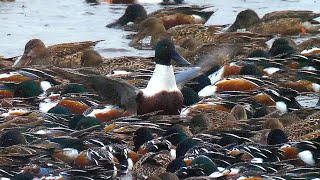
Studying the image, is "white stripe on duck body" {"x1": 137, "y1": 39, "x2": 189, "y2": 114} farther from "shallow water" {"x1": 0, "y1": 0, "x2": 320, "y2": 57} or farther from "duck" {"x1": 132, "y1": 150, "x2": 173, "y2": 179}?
"shallow water" {"x1": 0, "y1": 0, "x2": 320, "y2": 57}

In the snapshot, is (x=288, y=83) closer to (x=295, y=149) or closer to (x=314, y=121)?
(x=314, y=121)

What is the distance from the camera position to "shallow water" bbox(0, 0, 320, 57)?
65.2 ft

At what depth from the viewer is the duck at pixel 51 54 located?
17812mm

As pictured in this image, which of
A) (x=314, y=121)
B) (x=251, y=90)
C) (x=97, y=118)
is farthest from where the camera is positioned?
(x=251, y=90)

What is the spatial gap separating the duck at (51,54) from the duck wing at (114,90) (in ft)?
9.13

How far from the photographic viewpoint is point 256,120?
1364 cm

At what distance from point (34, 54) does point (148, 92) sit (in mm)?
3581

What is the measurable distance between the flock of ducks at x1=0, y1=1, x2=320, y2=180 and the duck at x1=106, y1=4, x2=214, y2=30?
784 millimetres

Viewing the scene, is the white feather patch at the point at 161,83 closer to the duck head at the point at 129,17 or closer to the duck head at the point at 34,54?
the duck head at the point at 34,54

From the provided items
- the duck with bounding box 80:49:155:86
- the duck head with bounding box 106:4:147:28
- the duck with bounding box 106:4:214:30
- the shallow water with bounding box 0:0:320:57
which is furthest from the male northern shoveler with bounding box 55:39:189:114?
the duck head with bounding box 106:4:147:28

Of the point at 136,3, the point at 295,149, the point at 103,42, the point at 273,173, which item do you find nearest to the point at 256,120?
the point at 295,149

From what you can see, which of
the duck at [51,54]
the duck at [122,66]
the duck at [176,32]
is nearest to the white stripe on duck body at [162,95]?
the duck at [122,66]

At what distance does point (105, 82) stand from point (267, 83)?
85.3 inches

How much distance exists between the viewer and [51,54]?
1792 cm
